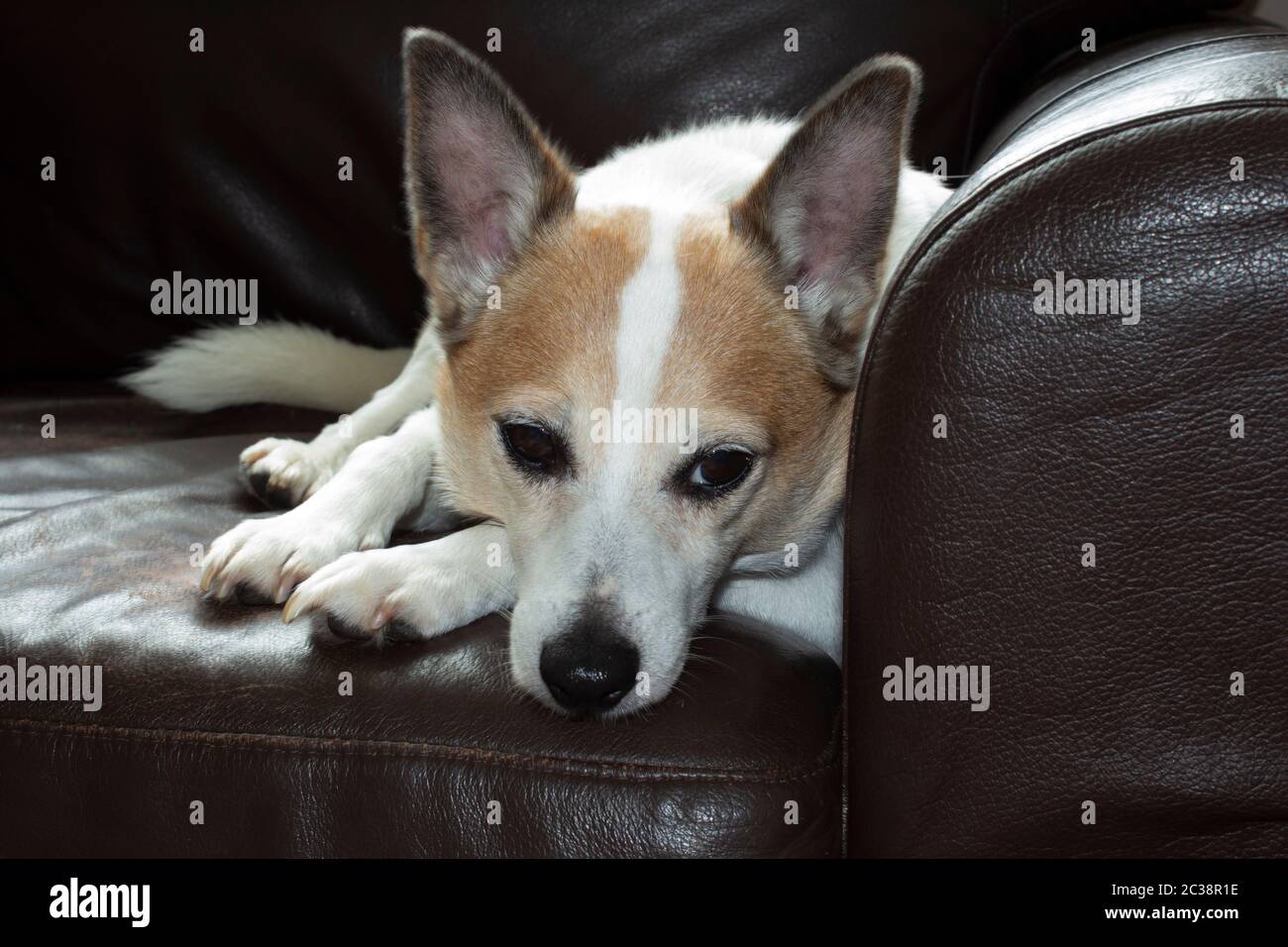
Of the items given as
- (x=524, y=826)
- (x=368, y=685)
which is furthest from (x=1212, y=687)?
(x=368, y=685)

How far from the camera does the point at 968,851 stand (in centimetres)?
112

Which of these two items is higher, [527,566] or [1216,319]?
[1216,319]

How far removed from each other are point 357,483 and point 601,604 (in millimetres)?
490

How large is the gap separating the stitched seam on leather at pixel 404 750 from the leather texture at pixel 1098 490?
0.12m

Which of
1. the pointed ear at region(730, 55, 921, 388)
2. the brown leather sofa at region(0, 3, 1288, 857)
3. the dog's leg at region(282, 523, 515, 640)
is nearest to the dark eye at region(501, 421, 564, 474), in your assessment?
the dog's leg at region(282, 523, 515, 640)

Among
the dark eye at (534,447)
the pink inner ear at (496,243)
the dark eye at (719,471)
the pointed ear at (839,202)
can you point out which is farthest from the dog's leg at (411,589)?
the pointed ear at (839,202)

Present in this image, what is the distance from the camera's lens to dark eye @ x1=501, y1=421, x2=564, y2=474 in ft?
4.61

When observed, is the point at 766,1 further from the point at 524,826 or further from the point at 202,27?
the point at 524,826

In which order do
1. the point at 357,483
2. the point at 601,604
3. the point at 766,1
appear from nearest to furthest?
the point at 601,604
the point at 357,483
the point at 766,1

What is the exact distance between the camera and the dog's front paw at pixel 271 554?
1.37 meters

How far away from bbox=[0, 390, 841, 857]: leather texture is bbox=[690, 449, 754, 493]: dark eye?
0.61 feet

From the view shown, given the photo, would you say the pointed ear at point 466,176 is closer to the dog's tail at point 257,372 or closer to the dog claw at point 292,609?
the dog claw at point 292,609

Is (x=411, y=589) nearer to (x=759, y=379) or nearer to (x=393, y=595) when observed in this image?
(x=393, y=595)

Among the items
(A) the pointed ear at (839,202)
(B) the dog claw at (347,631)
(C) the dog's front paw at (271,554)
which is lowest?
(B) the dog claw at (347,631)
